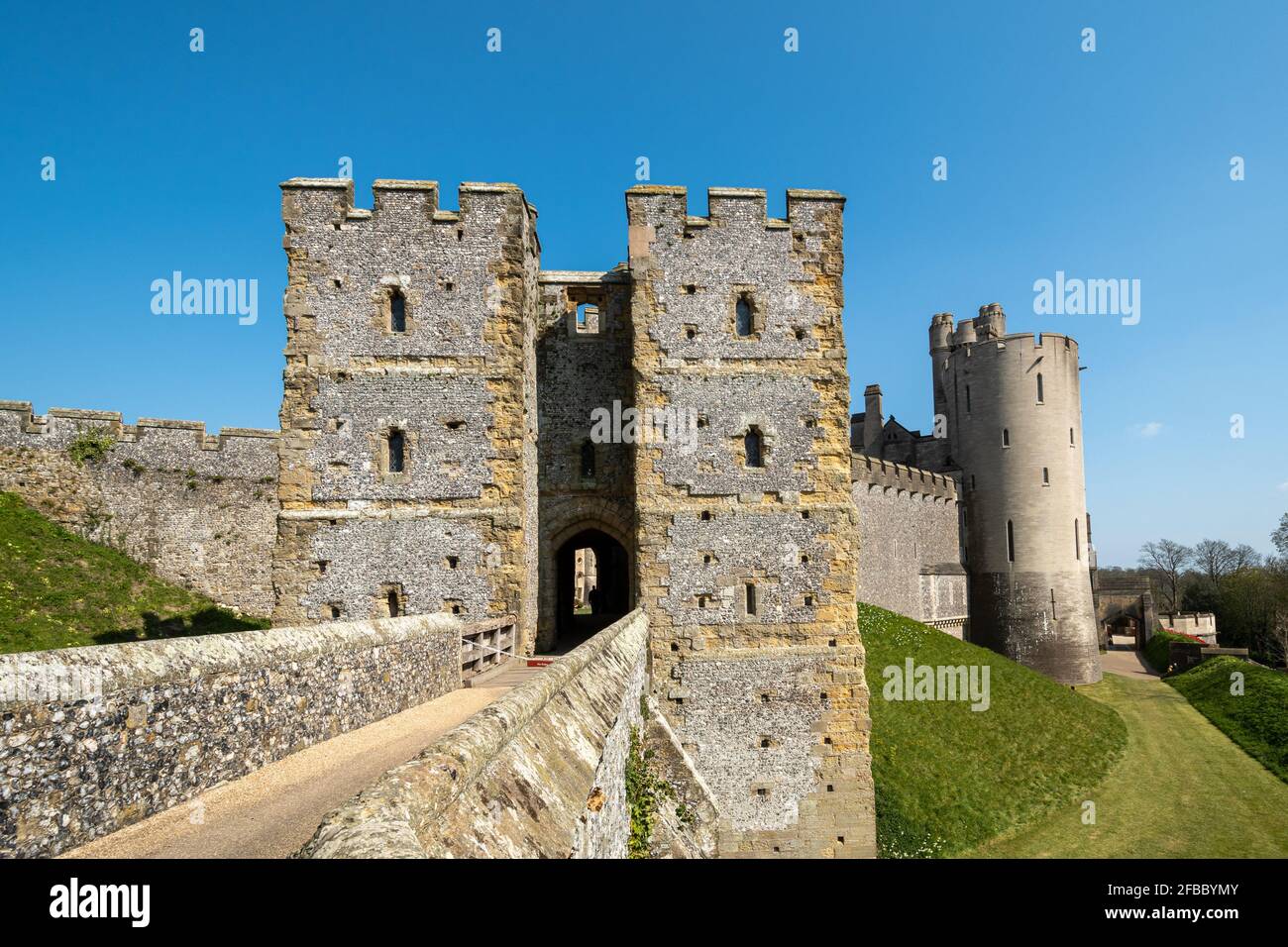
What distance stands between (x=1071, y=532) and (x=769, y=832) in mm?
32385

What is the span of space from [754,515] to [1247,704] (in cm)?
2977

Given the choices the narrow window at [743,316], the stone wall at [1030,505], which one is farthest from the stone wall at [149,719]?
the stone wall at [1030,505]

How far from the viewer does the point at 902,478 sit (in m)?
38.3

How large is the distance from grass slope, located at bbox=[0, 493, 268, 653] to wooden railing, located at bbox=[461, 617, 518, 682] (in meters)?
9.22

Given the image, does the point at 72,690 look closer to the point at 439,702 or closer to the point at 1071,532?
the point at 439,702

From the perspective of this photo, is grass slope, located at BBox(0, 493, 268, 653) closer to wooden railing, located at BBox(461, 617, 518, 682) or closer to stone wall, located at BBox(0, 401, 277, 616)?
stone wall, located at BBox(0, 401, 277, 616)

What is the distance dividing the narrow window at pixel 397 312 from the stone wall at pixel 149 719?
27.4 feet

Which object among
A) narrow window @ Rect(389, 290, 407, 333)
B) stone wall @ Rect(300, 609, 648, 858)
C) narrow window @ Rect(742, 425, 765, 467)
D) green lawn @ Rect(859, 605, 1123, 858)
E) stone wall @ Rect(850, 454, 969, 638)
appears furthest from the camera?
stone wall @ Rect(850, 454, 969, 638)

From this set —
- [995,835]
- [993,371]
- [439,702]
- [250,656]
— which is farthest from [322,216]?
[993,371]

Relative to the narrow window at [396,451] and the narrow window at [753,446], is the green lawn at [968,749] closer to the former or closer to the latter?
the narrow window at [753,446]

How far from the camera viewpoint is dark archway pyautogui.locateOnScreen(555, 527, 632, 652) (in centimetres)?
1880

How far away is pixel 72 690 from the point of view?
4.80 meters

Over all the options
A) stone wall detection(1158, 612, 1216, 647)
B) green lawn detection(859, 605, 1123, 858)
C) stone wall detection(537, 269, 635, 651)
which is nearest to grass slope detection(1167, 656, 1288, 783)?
green lawn detection(859, 605, 1123, 858)

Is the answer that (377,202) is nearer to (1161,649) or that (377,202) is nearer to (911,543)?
(911,543)
